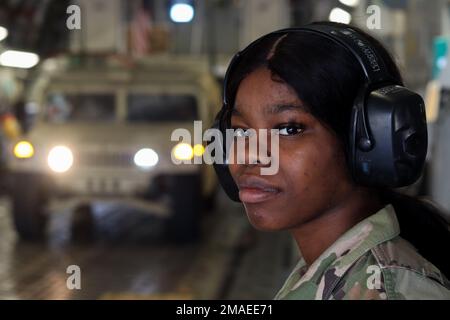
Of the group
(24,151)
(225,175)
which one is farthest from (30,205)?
(225,175)

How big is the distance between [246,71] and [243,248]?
5606 millimetres

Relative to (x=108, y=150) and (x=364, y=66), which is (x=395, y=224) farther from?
(x=108, y=150)

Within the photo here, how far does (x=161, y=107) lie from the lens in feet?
24.5

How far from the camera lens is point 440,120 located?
4855mm

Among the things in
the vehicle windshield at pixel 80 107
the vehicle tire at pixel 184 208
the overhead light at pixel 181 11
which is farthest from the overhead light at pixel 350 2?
the vehicle windshield at pixel 80 107

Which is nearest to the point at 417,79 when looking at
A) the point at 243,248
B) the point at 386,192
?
the point at 243,248

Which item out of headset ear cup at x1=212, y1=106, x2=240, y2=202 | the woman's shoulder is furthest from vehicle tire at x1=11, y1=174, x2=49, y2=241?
the woman's shoulder

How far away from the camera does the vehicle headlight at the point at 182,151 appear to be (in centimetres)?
653

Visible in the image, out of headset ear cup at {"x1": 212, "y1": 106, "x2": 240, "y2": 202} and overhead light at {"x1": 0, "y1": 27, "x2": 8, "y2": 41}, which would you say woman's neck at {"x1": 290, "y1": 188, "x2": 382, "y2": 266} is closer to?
headset ear cup at {"x1": 212, "y1": 106, "x2": 240, "y2": 202}

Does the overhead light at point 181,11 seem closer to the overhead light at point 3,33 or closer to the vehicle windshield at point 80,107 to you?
the vehicle windshield at point 80,107

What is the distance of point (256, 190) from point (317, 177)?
0.40ft

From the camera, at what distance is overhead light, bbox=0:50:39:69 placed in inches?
452

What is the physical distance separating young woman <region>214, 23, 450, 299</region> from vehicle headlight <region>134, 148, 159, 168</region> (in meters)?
5.36

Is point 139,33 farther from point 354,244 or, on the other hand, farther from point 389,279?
point 389,279
